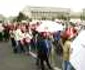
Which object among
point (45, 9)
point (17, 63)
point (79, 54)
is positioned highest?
point (79, 54)

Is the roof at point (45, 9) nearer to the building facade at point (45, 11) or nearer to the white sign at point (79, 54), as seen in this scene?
the building facade at point (45, 11)

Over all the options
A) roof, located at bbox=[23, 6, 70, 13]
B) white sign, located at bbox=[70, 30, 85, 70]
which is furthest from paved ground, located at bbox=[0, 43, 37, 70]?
roof, located at bbox=[23, 6, 70, 13]

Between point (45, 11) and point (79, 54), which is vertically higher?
point (79, 54)

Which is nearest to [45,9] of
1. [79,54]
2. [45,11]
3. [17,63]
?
[45,11]

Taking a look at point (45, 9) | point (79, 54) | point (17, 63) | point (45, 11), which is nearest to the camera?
point (79, 54)

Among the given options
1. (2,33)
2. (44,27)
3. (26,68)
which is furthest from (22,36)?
(2,33)

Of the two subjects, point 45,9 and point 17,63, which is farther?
point 45,9

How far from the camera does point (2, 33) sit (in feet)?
115

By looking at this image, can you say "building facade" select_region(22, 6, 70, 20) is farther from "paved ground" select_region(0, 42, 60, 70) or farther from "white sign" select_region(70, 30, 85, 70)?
"white sign" select_region(70, 30, 85, 70)

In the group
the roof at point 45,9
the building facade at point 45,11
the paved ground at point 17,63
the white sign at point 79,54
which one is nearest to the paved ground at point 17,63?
the paved ground at point 17,63

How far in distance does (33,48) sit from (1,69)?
9789 mm

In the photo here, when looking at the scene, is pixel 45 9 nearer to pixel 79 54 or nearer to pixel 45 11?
pixel 45 11

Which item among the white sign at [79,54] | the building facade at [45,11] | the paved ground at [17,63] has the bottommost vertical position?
the building facade at [45,11]

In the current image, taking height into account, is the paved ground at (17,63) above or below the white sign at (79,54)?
below
